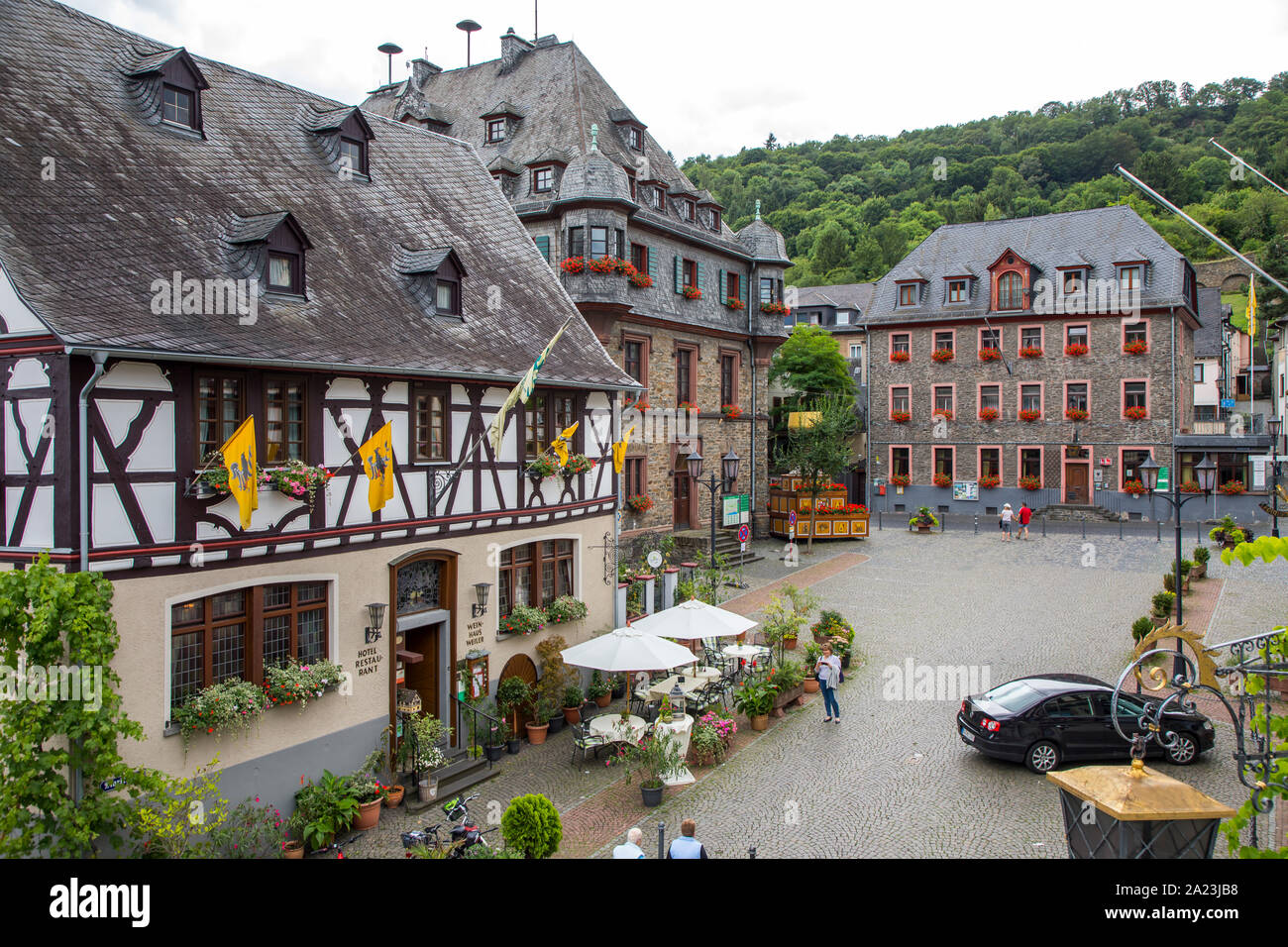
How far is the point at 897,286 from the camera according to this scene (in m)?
47.8

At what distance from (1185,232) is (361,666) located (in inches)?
2953

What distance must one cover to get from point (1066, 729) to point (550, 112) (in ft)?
81.2

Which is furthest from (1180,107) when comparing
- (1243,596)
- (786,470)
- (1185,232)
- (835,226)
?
(1243,596)

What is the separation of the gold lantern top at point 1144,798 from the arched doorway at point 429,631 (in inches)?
452

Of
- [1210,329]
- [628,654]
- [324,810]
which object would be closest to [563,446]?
[628,654]

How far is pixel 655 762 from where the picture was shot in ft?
46.4

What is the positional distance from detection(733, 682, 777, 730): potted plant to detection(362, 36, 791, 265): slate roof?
15936 millimetres

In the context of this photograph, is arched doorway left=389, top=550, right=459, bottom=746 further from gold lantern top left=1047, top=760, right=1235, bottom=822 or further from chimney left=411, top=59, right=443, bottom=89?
chimney left=411, top=59, right=443, bottom=89

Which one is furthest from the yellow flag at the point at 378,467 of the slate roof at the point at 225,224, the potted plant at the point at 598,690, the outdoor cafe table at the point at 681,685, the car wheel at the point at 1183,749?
the car wheel at the point at 1183,749

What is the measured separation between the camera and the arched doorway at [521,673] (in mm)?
16953

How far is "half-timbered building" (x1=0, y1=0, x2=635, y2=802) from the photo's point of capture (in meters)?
10.8

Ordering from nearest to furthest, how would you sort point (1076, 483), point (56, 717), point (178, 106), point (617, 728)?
point (56, 717), point (178, 106), point (617, 728), point (1076, 483)

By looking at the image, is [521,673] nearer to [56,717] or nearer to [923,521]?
[56,717]

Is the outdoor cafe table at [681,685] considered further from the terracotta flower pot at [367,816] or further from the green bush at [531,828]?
the green bush at [531,828]
